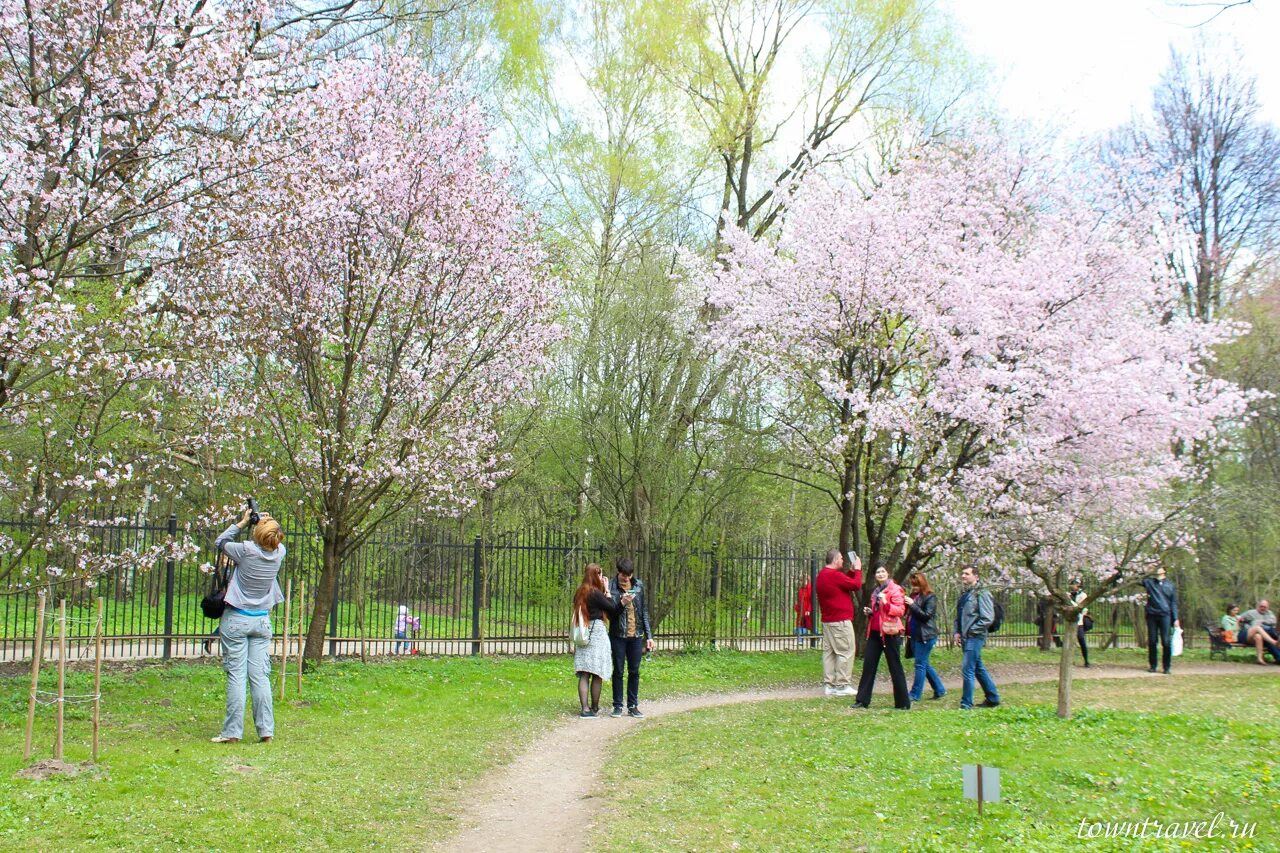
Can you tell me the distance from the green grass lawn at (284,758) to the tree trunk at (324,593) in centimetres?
41

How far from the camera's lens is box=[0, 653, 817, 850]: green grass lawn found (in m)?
5.96

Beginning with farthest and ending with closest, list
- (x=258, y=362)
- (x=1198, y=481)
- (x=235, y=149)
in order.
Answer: (x=1198, y=481)
(x=258, y=362)
(x=235, y=149)

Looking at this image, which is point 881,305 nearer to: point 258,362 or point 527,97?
point 258,362

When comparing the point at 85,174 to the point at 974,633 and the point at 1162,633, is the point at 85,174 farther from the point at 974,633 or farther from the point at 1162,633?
the point at 1162,633

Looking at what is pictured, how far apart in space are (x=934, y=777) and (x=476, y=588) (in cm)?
1048

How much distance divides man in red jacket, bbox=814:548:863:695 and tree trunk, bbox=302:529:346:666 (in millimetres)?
6372

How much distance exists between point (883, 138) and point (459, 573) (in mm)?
14070

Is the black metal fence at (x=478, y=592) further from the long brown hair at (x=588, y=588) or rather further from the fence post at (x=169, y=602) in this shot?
the long brown hair at (x=588, y=588)

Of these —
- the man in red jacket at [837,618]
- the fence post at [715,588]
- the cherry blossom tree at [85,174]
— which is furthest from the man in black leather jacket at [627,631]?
the fence post at [715,588]

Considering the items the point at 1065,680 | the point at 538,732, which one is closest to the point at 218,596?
the point at 538,732

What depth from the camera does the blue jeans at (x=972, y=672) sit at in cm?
1152

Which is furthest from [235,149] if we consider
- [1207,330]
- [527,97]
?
[1207,330]

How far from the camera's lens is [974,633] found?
11648 mm

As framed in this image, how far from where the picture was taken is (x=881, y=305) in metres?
16.1
